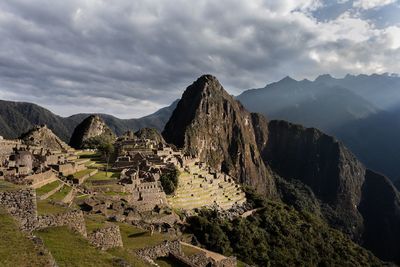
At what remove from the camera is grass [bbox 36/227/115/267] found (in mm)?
10883

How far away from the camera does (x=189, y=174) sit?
61531 mm

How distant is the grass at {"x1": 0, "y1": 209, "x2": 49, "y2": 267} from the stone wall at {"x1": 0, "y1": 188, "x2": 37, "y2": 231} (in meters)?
1.00

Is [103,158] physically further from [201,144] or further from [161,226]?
[201,144]

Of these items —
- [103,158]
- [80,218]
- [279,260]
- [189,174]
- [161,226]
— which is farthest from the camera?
[189,174]

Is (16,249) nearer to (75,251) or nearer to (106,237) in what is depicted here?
(75,251)

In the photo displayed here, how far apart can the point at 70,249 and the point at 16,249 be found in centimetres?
267

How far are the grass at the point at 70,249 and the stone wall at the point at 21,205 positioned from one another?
630mm

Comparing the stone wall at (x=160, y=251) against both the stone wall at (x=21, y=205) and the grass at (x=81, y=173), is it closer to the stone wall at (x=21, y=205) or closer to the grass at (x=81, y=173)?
the stone wall at (x=21, y=205)

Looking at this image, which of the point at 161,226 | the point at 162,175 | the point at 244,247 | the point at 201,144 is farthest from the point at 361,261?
the point at 201,144

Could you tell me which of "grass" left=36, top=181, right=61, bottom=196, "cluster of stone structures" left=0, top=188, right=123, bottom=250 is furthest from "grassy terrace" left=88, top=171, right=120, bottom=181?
"cluster of stone structures" left=0, top=188, right=123, bottom=250

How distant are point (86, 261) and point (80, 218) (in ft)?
11.7

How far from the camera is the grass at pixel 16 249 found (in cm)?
848

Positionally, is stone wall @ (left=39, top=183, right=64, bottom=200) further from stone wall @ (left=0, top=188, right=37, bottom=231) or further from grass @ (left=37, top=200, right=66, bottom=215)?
stone wall @ (left=0, top=188, right=37, bottom=231)

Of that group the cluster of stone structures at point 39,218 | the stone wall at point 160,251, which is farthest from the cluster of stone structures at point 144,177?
the cluster of stone structures at point 39,218
